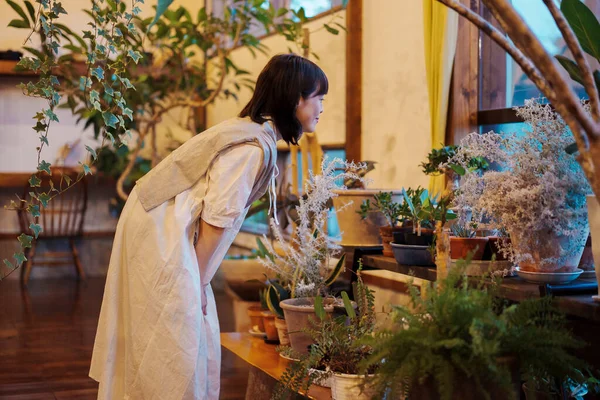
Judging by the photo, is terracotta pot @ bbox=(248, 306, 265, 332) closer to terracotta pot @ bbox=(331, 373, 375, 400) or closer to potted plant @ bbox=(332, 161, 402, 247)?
potted plant @ bbox=(332, 161, 402, 247)

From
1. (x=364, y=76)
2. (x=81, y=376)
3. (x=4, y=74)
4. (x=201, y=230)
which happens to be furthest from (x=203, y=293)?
(x=4, y=74)

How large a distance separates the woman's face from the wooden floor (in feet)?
4.79

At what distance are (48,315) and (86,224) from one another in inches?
113

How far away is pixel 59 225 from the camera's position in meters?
6.89

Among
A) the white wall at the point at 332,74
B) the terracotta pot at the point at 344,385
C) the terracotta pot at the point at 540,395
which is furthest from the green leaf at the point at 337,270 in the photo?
the white wall at the point at 332,74

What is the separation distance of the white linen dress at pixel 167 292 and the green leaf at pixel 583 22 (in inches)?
37.3

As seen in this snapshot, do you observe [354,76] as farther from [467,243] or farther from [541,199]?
[541,199]

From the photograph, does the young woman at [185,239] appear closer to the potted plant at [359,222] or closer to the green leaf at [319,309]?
the green leaf at [319,309]

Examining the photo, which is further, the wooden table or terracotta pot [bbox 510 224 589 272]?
the wooden table

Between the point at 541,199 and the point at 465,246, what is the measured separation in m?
0.41

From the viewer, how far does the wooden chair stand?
6.70 metres

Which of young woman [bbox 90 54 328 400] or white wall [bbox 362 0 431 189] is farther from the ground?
white wall [bbox 362 0 431 189]

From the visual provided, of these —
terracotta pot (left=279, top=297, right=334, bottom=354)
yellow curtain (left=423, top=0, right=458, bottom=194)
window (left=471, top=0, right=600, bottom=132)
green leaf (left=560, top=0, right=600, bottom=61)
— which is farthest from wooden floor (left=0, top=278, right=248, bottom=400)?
green leaf (left=560, top=0, right=600, bottom=61)

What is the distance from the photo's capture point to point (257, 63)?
658 centimetres
